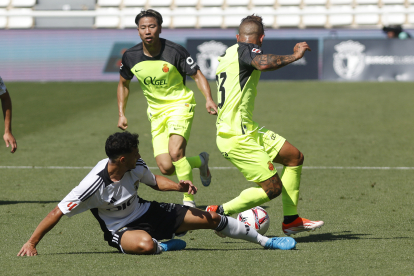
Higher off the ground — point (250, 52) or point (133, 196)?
point (250, 52)

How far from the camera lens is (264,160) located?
5.17 metres

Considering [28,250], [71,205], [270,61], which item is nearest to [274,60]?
[270,61]

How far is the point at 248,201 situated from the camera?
5.29 m

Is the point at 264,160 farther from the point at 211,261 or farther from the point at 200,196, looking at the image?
the point at 200,196

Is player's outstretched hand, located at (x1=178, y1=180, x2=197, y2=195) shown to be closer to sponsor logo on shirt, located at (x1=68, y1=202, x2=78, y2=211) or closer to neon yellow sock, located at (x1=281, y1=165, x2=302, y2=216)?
sponsor logo on shirt, located at (x1=68, y1=202, x2=78, y2=211)

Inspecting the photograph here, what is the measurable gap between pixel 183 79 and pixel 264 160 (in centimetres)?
178

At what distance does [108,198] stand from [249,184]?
3707 millimetres

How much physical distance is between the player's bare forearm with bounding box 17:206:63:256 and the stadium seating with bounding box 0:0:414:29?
19.1 metres

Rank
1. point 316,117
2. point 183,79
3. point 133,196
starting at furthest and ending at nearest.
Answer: point 316,117
point 183,79
point 133,196

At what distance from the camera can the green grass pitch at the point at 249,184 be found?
4.47 m

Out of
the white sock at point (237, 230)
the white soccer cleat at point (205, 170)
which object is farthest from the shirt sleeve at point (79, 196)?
the white soccer cleat at point (205, 170)

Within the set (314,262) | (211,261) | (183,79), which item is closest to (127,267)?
(211,261)

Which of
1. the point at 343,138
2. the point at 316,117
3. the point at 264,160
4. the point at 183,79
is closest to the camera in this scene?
the point at 264,160

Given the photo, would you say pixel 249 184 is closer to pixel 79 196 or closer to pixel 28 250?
pixel 79 196
